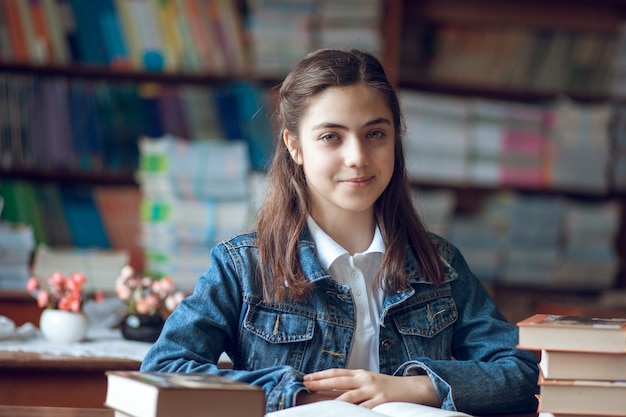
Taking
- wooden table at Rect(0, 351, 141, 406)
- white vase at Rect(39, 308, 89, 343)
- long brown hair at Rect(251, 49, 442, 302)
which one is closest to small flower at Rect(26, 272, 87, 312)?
white vase at Rect(39, 308, 89, 343)

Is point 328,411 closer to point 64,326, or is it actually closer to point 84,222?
point 64,326

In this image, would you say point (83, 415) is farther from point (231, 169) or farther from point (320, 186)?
point (231, 169)

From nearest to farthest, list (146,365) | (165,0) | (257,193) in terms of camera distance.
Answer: (146,365), (257,193), (165,0)

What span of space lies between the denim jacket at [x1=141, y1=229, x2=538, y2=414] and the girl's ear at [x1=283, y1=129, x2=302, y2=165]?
0.17 m

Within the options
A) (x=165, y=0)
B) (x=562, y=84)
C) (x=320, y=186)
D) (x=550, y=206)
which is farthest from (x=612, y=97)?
(x=320, y=186)

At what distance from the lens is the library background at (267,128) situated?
3.63m

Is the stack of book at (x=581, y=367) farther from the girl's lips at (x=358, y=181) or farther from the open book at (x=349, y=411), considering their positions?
the girl's lips at (x=358, y=181)

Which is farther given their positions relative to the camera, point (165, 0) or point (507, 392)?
point (165, 0)

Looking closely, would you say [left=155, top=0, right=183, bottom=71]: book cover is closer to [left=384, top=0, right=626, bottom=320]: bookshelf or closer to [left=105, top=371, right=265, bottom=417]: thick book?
[left=384, top=0, right=626, bottom=320]: bookshelf

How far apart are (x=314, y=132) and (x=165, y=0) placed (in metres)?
→ 2.18

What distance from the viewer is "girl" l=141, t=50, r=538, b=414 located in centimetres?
161

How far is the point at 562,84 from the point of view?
4.16 m

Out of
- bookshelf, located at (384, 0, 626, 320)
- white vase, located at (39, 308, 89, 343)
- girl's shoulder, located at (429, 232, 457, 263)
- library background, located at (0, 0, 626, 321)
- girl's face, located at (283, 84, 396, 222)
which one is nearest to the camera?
girl's face, located at (283, 84, 396, 222)

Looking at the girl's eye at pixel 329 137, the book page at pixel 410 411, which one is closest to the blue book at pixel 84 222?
the girl's eye at pixel 329 137
